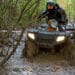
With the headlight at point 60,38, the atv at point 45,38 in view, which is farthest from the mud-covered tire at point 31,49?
the headlight at point 60,38

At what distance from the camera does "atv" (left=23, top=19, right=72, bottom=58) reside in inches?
435

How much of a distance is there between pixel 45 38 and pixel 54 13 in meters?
0.93

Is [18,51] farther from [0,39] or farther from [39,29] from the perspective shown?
[0,39]

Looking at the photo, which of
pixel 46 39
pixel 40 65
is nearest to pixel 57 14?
pixel 46 39

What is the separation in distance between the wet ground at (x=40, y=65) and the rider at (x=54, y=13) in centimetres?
115

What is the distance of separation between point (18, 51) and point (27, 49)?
81 centimetres

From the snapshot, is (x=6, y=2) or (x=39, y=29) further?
(x=39, y=29)

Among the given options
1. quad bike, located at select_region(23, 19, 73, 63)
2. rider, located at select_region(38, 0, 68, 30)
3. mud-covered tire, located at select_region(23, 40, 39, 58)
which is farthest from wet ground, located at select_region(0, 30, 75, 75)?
rider, located at select_region(38, 0, 68, 30)

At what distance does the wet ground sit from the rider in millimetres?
1148

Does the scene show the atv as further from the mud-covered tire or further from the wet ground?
the wet ground

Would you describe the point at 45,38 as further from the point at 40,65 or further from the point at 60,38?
the point at 40,65

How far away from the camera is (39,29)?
11.5 metres

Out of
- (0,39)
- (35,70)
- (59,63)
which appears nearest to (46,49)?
(59,63)

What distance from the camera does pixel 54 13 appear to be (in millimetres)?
11367
